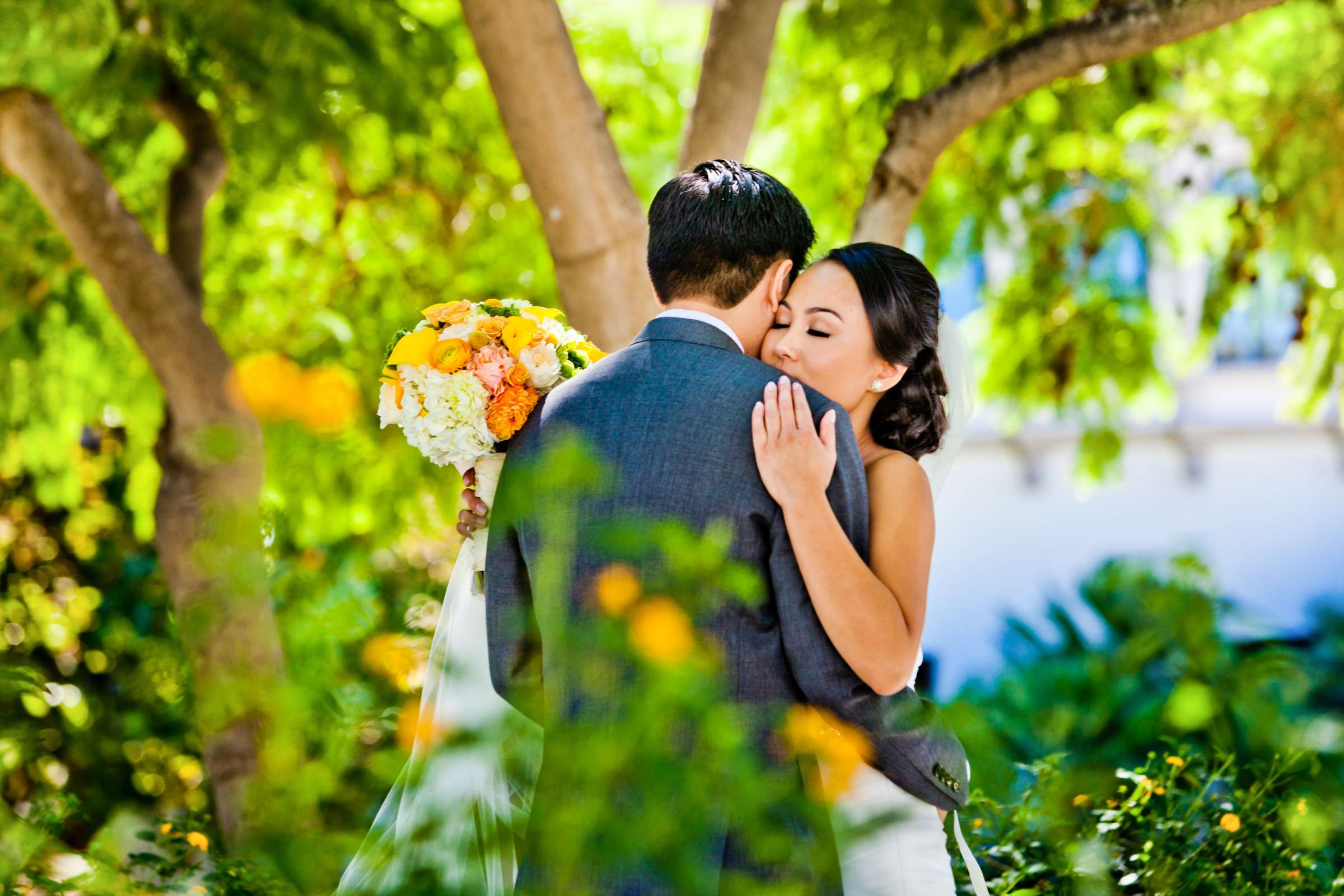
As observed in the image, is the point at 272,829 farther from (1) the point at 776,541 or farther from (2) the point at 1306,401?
(2) the point at 1306,401

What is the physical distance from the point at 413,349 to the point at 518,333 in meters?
0.21

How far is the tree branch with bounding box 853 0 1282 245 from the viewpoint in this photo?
3732mm

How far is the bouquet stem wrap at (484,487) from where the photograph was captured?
2564 mm

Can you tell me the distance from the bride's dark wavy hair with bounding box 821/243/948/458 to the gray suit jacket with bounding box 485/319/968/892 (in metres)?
0.37

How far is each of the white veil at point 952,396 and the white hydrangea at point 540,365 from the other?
88 cm

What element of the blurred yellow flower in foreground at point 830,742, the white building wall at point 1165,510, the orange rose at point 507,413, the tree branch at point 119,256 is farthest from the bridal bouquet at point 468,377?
the white building wall at point 1165,510

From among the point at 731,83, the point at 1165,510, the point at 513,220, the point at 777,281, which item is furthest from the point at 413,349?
the point at 1165,510

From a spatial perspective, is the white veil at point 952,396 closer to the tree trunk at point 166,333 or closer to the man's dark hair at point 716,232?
the man's dark hair at point 716,232

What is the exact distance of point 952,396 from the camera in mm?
2861

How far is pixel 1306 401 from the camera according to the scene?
580cm

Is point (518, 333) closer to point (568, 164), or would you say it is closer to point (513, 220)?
point (568, 164)

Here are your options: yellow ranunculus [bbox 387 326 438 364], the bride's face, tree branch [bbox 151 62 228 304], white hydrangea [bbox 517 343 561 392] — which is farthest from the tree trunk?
the bride's face

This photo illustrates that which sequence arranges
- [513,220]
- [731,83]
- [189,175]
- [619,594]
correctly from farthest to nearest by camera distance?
[513,220], [189,175], [731,83], [619,594]

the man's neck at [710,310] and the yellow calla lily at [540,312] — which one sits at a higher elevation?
the yellow calla lily at [540,312]
